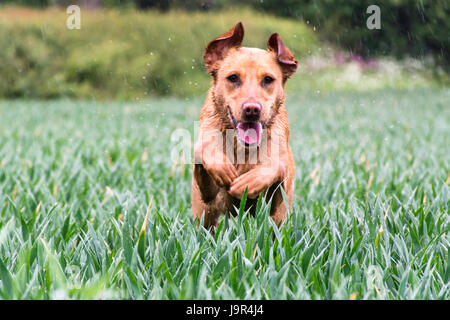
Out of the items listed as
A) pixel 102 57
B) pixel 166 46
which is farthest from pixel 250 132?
pixel 166 46

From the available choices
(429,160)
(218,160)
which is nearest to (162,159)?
(429,160)

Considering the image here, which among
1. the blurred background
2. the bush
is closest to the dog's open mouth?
the blurred background

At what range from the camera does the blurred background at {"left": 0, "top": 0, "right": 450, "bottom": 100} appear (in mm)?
14523

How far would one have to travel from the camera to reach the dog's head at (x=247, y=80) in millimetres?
1845

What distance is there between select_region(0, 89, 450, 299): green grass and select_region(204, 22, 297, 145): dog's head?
372 millimetres

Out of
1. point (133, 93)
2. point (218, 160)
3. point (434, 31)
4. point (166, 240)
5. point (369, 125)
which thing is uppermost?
point (434, 31)

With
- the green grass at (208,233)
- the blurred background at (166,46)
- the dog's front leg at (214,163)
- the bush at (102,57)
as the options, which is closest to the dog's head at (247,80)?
the dog's front leg at (214,163)

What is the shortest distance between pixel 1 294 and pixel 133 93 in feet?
43.3

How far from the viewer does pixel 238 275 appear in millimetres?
1726

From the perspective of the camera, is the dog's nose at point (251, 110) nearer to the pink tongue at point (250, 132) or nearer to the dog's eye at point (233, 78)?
the pink tongue at point (250, 132)

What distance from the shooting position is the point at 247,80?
188 cm

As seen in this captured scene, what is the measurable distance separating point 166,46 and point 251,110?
13.8 m
